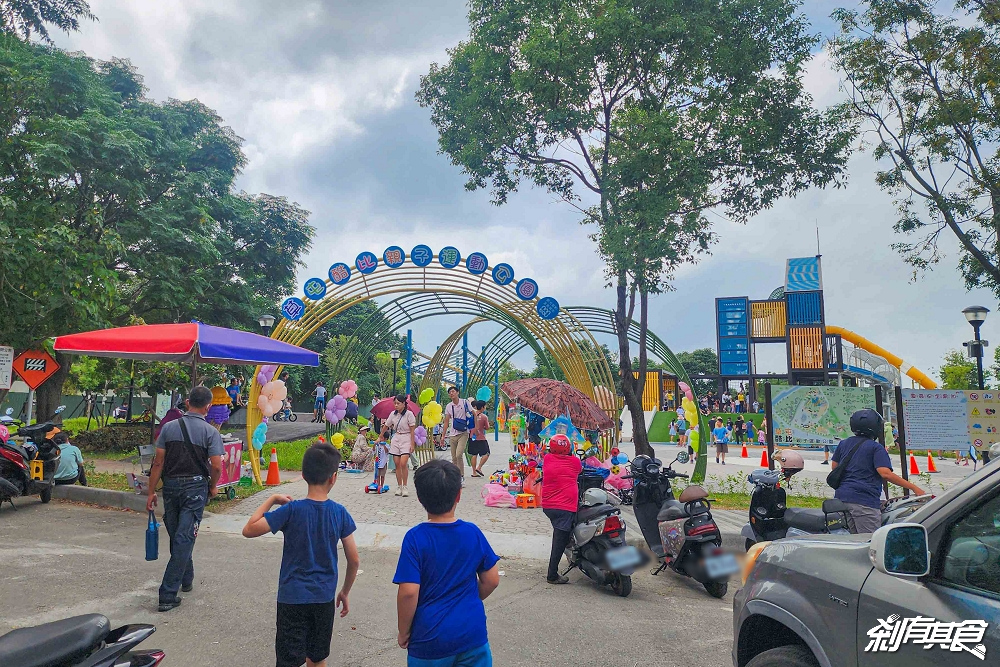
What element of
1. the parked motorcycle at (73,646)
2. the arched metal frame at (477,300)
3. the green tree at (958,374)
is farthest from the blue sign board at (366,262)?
the green tree at (958,374)

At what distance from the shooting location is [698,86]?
12.1 meters

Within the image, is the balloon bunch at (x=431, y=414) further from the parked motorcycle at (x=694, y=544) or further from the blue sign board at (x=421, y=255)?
the parked motorcycle at (x=694, y=544)

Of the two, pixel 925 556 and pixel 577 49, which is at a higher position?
pixel 577 49

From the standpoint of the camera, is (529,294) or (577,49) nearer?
(577,49)

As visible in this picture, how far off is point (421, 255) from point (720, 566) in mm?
8680

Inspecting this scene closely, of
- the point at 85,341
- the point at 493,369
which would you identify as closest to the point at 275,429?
the point at 493,369

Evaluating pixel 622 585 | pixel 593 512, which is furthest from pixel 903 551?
pixel 593 512

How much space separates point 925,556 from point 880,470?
4269 millimetres

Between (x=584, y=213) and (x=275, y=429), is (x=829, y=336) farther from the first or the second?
Result: (x=275, y=429)

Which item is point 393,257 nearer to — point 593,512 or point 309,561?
point 593,512

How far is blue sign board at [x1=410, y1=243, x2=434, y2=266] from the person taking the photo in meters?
12.8

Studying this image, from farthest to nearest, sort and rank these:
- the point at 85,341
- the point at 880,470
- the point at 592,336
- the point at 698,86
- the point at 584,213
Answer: the point at 592,336 → the point at 584,213 → the point at 698,86 → the point at 85,341 → the point at 880,470

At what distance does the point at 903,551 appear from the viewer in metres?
2.08

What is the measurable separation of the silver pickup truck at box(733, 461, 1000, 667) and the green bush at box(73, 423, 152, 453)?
18.7 metres
